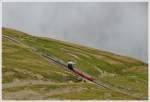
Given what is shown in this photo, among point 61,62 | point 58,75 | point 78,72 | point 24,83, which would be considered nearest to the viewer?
point 24,83

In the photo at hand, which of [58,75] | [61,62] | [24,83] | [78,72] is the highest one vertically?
[61,62]

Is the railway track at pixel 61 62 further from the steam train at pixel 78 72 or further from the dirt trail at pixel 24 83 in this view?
the dirt trail at pixel 24 83

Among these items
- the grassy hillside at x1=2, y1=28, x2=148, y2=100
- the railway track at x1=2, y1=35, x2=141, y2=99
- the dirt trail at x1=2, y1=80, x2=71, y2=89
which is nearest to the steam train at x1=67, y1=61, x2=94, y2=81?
the railway track at x1=2, y1=35, x2=141, y2=99

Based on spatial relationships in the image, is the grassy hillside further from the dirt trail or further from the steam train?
the steam train

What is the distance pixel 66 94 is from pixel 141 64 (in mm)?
97900

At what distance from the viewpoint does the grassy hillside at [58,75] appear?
10668cm

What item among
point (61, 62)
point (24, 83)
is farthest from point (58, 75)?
point (61, 62)

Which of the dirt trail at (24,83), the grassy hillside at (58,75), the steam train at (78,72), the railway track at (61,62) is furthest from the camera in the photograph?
the steam train at (78,72)

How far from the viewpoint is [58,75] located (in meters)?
125

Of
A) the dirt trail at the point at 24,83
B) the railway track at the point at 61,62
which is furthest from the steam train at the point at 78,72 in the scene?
the dirt trail at the point at 24,83

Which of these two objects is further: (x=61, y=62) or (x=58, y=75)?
(x=61, y=62)

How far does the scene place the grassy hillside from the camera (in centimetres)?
10668

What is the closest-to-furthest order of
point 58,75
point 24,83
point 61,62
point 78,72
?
point 24,83 < point 58,75 < point 78,72 < point 61,62

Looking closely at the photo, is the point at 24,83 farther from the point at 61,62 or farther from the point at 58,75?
the point at 61,62
